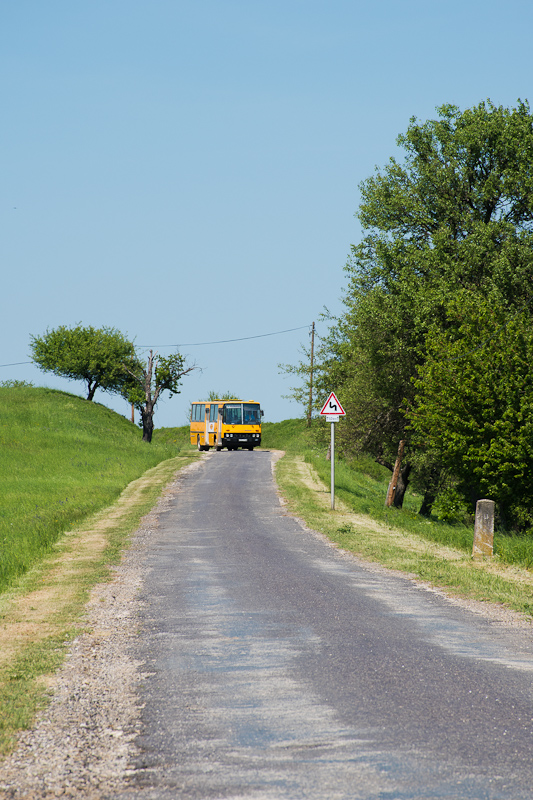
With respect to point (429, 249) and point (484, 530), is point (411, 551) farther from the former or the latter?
point (429, 249)

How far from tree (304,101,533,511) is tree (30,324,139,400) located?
156ft

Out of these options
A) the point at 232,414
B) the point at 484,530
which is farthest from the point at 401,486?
the point at 484,530

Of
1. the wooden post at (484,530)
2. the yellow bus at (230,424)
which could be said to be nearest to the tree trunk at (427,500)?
the yellow bus at (230,424)

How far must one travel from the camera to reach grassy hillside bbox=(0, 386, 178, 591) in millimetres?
16641

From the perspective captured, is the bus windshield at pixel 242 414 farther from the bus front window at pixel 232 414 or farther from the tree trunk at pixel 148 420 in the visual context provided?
the tree trunk at pixel 148 420

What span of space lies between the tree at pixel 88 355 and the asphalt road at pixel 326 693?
6890cm

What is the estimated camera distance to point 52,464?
37.0 metres

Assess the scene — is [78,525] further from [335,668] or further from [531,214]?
[531,214]

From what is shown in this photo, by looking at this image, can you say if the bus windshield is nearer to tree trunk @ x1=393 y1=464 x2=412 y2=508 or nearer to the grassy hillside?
the grassy hillside

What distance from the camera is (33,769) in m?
4.44

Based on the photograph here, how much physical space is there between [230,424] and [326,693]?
44974 millimetres

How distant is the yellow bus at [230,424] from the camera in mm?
50219

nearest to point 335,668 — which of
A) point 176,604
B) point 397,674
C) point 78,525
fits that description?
point 397,674

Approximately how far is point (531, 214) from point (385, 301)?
22.0ft
